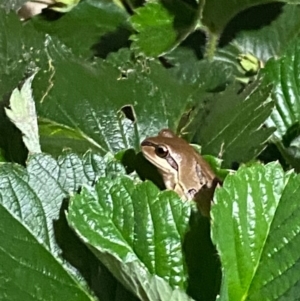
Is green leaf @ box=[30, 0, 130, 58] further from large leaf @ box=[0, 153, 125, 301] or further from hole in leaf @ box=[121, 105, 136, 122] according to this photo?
large leaf @ box=[0, 153, 125, 301]

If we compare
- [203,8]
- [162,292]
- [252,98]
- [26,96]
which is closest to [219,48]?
[203,8]

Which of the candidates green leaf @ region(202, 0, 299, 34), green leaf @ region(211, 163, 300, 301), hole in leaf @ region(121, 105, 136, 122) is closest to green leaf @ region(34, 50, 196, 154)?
hole in leaf @ region(121, 105, 136, 122)

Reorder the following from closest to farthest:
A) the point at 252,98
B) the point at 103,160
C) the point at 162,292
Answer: the point at 162,292 < the point at 103,160 < the point at 252,98

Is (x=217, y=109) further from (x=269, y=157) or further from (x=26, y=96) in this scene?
(x=26, y=96)

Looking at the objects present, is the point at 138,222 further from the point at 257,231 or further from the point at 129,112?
the point at 129,112

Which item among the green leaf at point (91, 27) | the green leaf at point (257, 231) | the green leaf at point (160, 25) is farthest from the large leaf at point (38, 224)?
the green leaf at point (91, 27)

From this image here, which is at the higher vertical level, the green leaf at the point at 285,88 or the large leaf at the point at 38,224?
the large leaf at the point at 38,224

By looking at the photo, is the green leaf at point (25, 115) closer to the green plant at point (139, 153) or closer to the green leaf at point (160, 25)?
the green plant at point (139, 153)
